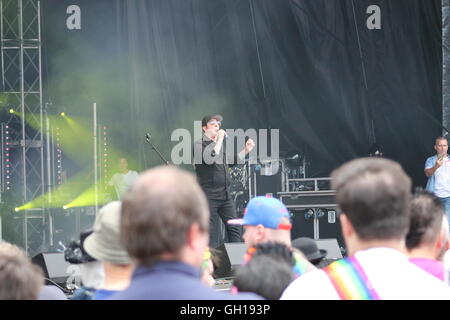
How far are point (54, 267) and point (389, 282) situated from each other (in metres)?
4.55

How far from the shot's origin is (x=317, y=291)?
2.15 metres

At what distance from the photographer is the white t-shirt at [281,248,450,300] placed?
83.3 inches

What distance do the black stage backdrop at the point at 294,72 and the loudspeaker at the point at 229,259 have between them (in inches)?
207

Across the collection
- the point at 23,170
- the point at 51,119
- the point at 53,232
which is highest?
the point at 51,119

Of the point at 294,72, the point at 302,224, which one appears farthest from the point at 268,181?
the point at 294,72

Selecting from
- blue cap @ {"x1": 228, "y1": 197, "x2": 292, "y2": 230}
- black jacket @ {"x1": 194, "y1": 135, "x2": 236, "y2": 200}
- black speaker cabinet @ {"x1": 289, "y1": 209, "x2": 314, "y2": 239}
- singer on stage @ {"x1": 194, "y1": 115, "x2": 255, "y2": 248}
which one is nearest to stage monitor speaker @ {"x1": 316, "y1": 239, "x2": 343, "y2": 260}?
singer on stage @ {"x1": 194, "y1": 115, "x2": 255, "y2": 248}

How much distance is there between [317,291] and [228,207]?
249 inches

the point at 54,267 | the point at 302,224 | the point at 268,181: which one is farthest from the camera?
the point at 268,181

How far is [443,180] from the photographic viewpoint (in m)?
10.7

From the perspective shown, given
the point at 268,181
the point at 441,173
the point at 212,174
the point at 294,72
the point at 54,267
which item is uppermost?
the point at 294,72

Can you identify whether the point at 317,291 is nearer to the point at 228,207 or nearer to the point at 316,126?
the point at 228,207

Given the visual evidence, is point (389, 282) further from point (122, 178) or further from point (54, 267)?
point (122, 178)

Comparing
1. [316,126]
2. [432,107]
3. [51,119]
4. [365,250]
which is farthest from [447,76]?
[365,250]

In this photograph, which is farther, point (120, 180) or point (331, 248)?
point (120, 180)
